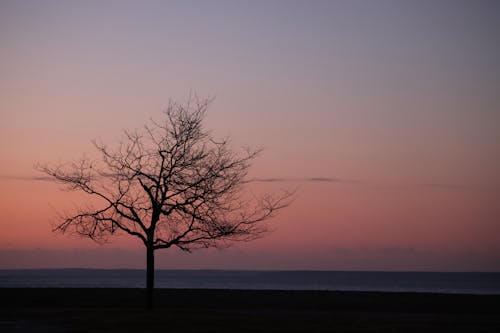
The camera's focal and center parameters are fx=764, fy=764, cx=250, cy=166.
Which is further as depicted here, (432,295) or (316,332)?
(432,295)

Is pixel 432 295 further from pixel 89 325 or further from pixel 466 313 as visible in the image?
pixel 89 325

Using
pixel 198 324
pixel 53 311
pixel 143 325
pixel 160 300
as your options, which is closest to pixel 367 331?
pixel 198 324

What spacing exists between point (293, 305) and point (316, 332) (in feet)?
43.3

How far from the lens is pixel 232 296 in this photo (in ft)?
140

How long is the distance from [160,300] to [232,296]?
4.73 metres

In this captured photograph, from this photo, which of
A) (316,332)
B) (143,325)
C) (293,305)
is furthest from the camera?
(293,305)

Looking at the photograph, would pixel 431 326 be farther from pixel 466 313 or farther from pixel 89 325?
pixel 89 325

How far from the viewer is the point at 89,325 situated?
2558 cm

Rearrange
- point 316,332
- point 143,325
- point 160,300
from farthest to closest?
point 160,300
point 143,325
point 316,332

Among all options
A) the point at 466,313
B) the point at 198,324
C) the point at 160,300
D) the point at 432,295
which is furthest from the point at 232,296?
the point at 198,324

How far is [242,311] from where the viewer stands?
32594mm

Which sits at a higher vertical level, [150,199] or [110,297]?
[150,199]

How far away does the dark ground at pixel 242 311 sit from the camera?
25297mm

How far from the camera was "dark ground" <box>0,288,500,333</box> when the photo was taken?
996 inches
